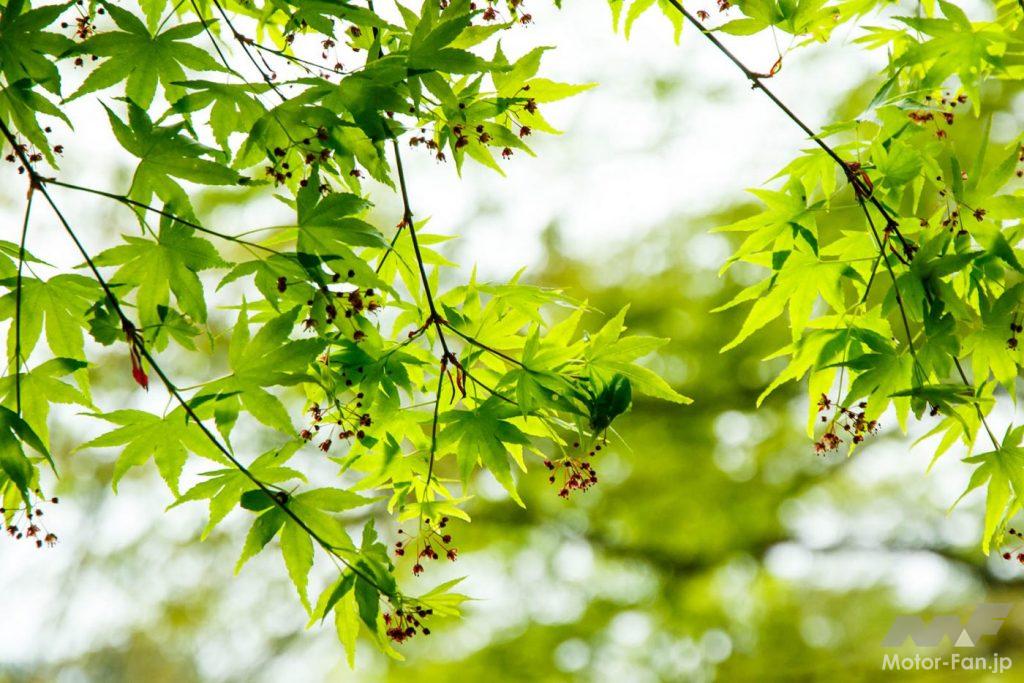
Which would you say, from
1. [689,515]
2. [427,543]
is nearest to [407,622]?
[427,543]

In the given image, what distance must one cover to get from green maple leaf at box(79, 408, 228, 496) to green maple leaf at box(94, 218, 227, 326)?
4.9 inches

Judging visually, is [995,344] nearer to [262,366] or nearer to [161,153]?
[262,366]

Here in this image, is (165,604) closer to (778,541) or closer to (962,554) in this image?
(778,541)

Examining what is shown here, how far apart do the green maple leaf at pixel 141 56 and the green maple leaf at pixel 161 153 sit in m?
0.07

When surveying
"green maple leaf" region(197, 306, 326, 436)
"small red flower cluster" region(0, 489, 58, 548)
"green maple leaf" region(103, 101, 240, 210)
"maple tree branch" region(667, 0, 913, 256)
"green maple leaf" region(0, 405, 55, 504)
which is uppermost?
"maple tree branch" region(667, 0, 913, 256)

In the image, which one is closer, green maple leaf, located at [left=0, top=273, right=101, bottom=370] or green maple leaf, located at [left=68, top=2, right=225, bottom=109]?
green maple leaf, located at [left=68, top=2, right=225, bottom=109]

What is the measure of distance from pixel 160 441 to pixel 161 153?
1.16 ft

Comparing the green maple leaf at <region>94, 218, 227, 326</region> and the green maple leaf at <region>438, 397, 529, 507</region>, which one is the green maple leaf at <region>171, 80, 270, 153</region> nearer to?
the green maple leaf at <region>94, 218, 227, 326</region>

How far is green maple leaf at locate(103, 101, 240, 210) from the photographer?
39.3 inches

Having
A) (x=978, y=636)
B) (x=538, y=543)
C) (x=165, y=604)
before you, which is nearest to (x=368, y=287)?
(x=538, y=543)

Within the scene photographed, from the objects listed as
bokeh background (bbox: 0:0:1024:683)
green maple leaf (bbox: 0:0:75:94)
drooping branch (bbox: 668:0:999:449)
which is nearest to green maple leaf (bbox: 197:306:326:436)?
green maple leaf (bbox: 0:0:75:94)

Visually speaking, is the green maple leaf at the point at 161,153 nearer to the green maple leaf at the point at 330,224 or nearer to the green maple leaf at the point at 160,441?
the green maple leaf at the point at 330,224

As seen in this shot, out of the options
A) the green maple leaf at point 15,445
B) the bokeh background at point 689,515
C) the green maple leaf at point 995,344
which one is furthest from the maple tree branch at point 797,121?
the bokeh background at point 689,515

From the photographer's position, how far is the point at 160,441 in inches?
43.6
